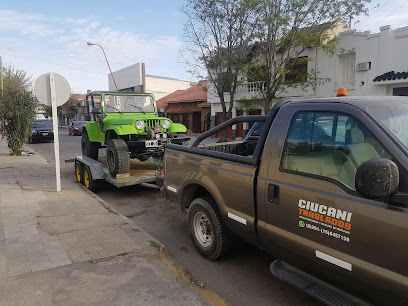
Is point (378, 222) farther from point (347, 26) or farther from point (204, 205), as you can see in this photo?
point (347, 26)

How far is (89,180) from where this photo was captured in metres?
7.37

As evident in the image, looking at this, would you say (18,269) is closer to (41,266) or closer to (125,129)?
(41,266)

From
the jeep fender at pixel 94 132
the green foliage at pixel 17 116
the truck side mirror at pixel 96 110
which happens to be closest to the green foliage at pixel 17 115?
the green foliage at pixel 17 116

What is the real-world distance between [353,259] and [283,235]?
618 millimetres

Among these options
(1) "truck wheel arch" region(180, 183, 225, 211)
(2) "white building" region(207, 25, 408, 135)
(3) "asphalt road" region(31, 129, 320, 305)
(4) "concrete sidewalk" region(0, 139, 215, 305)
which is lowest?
(3) "asphalt road" region(31, 129, 320, 305)

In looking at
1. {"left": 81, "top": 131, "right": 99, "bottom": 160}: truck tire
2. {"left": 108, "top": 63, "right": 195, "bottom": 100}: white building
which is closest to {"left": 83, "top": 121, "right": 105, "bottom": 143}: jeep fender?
{"left": 81, "top": 131, "right": 99, "bottom": 160}: truck tire

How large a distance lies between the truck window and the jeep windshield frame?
6.60 meters

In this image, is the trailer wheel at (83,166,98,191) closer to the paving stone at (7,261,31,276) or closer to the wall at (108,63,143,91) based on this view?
the paving stone at (7,261,31,276)

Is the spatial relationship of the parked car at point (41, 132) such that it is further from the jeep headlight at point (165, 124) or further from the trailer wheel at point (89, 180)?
the jeep headlight at point (165, 124)

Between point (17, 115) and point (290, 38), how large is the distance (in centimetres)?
1208

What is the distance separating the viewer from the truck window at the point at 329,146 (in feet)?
7.59

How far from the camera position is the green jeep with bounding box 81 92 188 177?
23.1ft

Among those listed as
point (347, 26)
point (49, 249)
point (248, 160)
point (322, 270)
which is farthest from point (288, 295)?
point (347, 26)

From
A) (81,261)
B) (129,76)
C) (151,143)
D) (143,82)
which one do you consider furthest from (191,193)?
(129,76)
